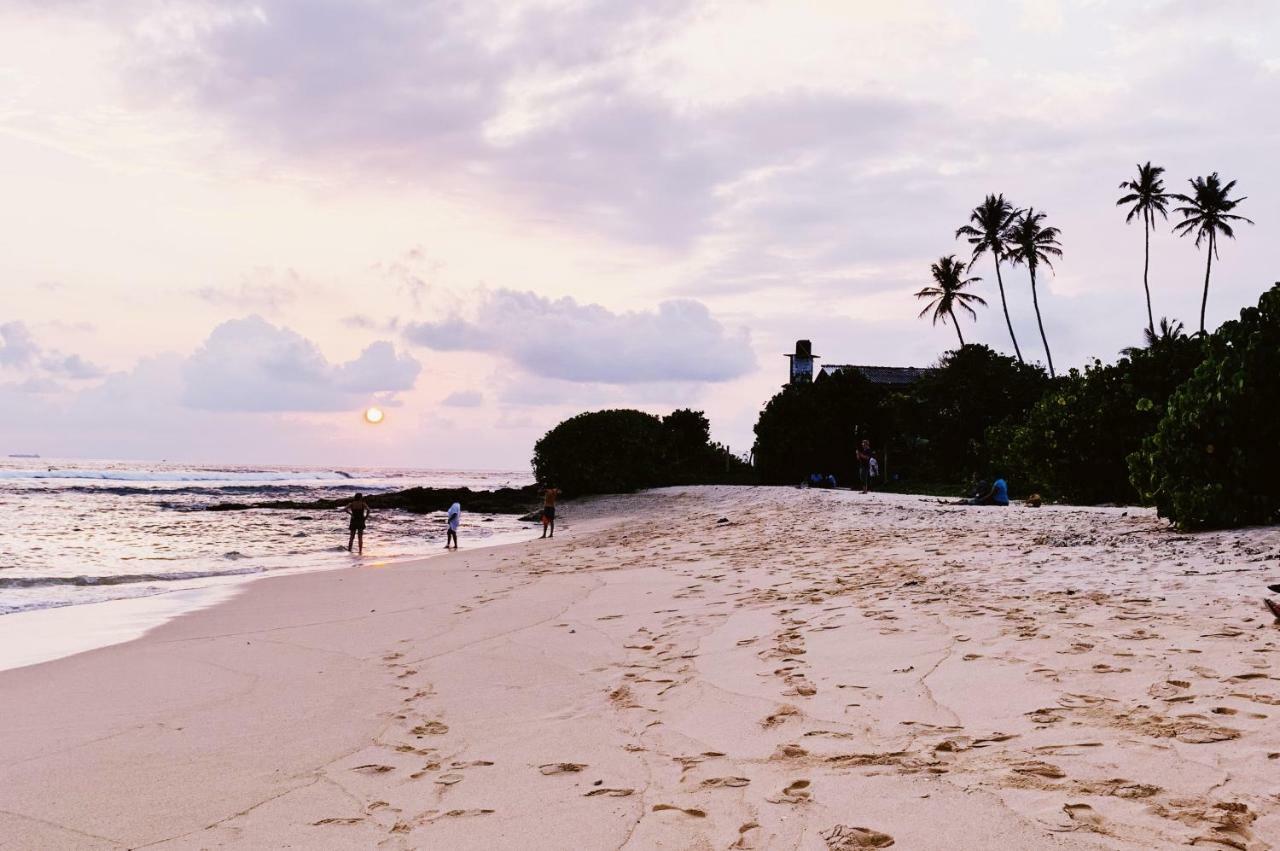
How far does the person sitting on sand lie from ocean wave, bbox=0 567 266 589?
16295 millimetres

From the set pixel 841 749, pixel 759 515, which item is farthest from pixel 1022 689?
pixel 759 515

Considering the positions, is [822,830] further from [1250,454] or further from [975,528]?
[975,528]

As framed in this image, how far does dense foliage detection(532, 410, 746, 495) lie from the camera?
4356 centimetres

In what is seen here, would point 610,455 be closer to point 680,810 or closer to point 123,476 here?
point 680,810

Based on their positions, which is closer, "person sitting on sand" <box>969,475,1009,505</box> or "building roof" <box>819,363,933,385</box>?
"person sitting on sand" <box>969,475,1009,505</box>

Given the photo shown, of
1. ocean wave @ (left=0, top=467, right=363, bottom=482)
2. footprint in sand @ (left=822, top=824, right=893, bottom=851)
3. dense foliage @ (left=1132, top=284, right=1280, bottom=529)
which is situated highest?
dense foliage @ (left=1132, top=284, right=1280, bottom=529)

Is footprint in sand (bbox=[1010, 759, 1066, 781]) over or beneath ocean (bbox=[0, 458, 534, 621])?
over

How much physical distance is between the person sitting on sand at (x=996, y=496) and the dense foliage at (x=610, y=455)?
24.7m

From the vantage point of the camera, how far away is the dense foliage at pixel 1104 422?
761 inches

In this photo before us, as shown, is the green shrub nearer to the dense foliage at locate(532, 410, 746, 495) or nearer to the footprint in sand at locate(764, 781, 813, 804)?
the dense foliage at locate(532, 410, 746, 495)

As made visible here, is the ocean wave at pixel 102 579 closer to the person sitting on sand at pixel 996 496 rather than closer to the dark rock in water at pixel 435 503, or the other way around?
the person sitting on sand at pixel 996 496

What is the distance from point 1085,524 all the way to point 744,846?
11.4 metres

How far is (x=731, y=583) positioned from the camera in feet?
32.6

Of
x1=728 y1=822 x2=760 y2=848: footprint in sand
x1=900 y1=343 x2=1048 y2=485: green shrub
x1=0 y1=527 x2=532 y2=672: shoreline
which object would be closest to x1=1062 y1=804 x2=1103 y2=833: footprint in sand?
x1=728 y1=822 x2=760 y2=848: footprint in sand
